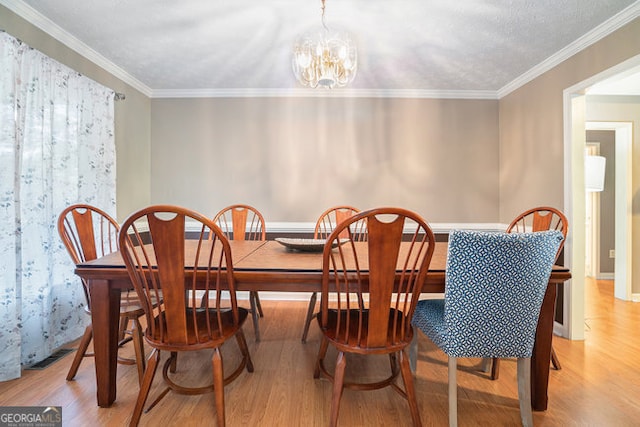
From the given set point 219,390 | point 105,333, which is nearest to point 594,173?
point 219,390

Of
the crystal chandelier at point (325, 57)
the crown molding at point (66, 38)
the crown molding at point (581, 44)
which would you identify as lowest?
the crystal chandelier at point (325, 57)

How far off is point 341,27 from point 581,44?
1.82 meters

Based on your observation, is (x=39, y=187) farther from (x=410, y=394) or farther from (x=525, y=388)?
(x=525, y=388)

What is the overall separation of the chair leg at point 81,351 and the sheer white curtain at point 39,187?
0.34 meters

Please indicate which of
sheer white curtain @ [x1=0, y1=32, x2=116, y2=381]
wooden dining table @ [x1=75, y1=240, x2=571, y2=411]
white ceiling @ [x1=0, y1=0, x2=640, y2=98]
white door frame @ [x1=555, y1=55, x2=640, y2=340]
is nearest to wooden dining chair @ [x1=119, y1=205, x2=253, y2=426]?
wooden dining table @ [x1=75, y1=240, x2=571, y2=411]

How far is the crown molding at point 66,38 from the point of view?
2.06m

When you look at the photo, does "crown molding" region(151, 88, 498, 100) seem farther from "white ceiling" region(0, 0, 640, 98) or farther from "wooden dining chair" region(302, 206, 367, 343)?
Result: "wooden dining chair" region(302, 206, 367, 343)

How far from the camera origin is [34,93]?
6.95 ft

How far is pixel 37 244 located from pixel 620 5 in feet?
13.2

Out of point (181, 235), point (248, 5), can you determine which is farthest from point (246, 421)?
point (248, 5)

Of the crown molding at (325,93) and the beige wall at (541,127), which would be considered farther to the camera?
the crown molding at (325,93)

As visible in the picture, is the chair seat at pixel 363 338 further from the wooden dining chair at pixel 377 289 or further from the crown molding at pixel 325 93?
the crown molding at pixel 325 93

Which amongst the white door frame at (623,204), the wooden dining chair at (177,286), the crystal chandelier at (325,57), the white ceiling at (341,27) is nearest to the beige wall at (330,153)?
→ the white ceiling at (341,27)

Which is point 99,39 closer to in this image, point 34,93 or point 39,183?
point 34,93
